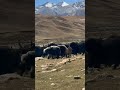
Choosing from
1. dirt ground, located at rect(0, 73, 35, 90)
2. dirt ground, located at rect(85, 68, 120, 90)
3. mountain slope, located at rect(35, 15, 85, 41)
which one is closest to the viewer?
dirt ground, located at rect(0, 73, 35, 90)

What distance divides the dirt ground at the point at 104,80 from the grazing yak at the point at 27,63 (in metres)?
0.51

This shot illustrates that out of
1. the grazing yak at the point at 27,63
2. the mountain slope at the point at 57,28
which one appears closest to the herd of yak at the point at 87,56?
the grazing yak at the point at 27,63

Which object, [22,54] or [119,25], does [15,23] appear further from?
[119,25]

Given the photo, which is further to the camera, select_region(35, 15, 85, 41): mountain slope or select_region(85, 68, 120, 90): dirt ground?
select_region(35, 15, 85, 41): mountain slope

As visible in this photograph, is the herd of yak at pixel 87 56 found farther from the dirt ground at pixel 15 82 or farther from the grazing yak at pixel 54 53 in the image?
the grazing yak at pixel 54 53

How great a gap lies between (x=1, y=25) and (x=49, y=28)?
179ft

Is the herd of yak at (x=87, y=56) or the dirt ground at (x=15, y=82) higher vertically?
the herd of yak at (x=87, y=56)

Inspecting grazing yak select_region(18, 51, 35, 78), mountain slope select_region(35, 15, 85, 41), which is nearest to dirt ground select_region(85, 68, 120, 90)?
grazing yak select_region(18, 51, 35, 78)

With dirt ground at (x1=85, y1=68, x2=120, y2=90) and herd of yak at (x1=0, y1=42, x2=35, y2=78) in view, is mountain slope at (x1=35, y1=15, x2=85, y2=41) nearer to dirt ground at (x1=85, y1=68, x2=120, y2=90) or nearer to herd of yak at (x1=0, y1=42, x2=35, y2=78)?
dirt ground at (x1=85, y1=68, x2=120, y2=90)

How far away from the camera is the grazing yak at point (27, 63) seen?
299 cm

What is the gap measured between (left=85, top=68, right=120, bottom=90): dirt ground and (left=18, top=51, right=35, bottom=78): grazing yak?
51 centimetres

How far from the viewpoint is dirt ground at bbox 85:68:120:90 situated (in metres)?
3.21

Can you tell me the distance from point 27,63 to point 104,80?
28.8 inches

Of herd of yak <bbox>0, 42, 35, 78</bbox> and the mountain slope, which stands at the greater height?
herd of yak <bbox>0, 42, 35, 78</bbox>
